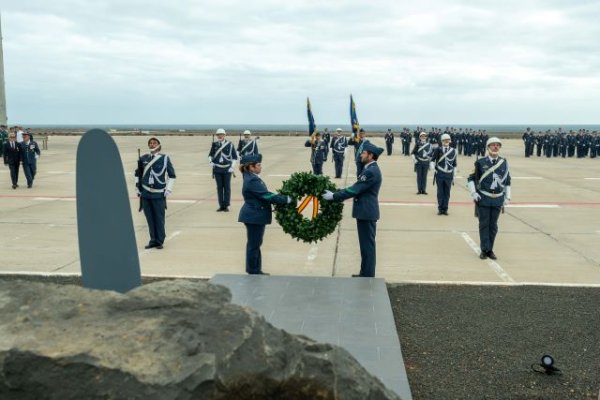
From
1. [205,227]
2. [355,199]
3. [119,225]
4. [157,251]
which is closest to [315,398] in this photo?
[119,225]

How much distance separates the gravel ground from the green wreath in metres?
1.16

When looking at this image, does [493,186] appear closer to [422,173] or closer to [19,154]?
[422,173]

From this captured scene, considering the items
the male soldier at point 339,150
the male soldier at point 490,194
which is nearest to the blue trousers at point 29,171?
the male soldier at point 339,150

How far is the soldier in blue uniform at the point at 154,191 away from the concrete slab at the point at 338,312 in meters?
2.56

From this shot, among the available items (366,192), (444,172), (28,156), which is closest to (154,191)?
(366,192)

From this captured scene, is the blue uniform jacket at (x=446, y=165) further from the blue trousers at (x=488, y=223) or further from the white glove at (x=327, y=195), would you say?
the white glove at (x=327, y=195)

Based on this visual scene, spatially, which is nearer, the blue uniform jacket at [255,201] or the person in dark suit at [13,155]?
the blue uniform jacket at [255,201]

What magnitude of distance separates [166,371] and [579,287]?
6184mm

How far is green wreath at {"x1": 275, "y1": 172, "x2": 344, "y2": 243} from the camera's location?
24.6 feet

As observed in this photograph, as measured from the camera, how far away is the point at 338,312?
20.4 ft

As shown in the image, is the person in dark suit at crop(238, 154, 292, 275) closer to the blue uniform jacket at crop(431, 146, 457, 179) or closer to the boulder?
the boulder

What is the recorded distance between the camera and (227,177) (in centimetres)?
1384

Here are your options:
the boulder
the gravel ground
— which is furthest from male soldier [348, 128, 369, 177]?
the boulder

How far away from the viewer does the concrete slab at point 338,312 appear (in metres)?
5.07
